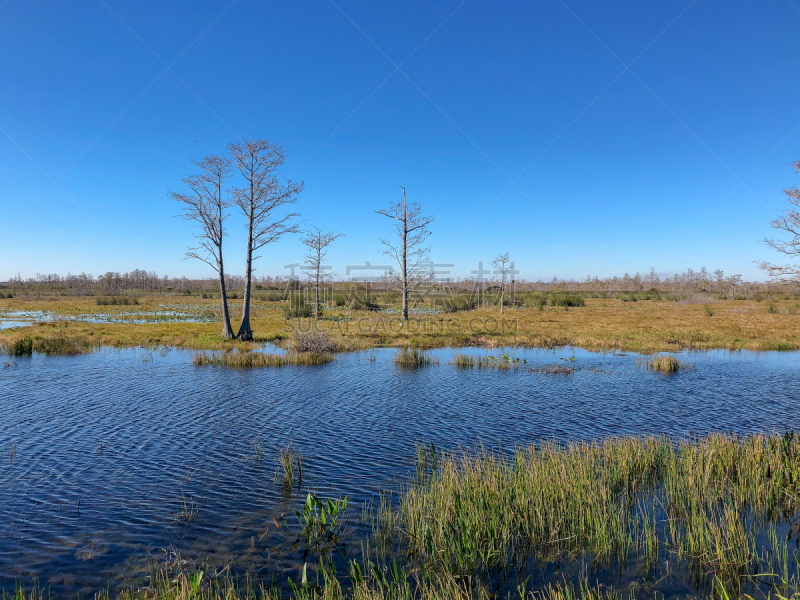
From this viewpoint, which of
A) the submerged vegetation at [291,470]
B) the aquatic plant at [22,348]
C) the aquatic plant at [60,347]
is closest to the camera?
the submerged vegetation at [291,470]

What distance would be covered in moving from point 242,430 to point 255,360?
32.8 feet

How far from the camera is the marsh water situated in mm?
6582

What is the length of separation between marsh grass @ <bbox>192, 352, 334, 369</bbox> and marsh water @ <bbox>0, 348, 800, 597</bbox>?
92 centimetres

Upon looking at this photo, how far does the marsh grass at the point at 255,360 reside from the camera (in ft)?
69.3

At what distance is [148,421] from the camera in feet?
40.8

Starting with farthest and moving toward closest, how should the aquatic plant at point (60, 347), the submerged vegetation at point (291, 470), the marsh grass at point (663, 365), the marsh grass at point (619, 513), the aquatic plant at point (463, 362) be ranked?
1. the aquatic plant at point (60, 347)
2. the aquatic plant at point (463, 362)
3. the marsh grass at point (663, 365)
4. the submerged vegetation at point (291, 470)
5. the marsh grass at point (619, 513)

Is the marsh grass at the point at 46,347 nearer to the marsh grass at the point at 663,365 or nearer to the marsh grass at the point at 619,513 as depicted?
the marsh grass at the point at 619,513

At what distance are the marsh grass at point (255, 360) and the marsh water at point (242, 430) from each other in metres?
0.92

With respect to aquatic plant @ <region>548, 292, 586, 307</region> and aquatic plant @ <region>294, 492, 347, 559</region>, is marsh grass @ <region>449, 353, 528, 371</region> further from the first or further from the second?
aquatic plant @ <region>548, 292, 586, 307</region>

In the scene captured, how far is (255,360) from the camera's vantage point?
2152 cm

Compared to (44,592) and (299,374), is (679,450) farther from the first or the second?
(299,374)

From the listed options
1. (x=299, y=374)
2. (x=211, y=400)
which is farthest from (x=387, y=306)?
(x=211, y=400)

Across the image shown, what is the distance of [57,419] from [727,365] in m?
27.1

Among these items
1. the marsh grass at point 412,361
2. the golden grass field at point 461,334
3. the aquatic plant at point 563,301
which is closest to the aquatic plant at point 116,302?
the golden grass field at point 461,334
